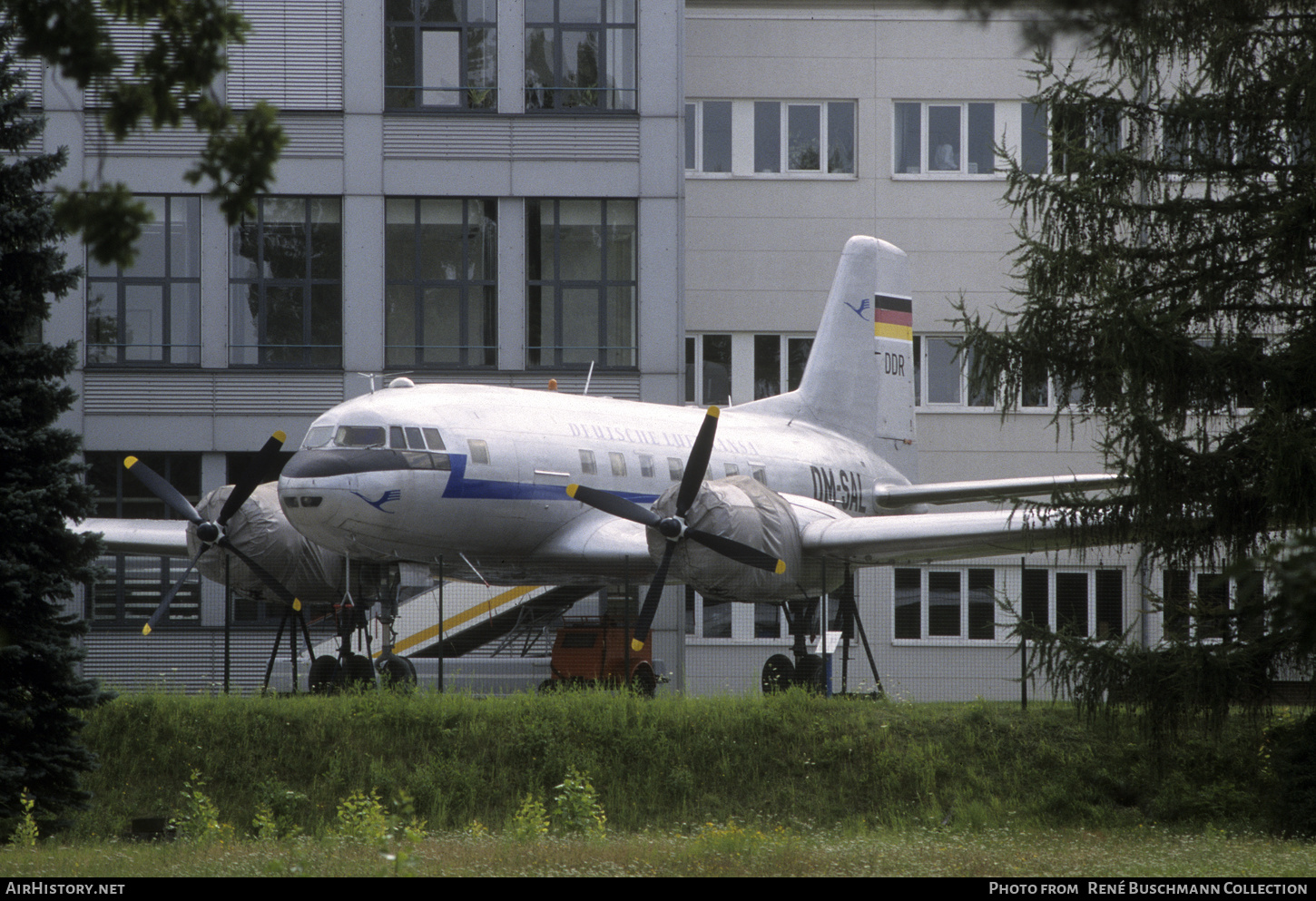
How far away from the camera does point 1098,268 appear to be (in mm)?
12938

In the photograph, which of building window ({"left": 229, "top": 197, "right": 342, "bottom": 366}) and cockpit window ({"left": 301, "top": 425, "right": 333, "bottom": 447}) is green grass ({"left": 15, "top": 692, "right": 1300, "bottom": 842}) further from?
building window ({"left": 229, "top": 197, "right": 342, "bottom": 366})

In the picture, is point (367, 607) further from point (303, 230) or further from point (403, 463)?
point (303, 230)

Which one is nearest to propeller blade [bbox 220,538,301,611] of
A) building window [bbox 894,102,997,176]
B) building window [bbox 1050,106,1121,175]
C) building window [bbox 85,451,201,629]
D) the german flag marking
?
building window [bbox 85,451,201,629]

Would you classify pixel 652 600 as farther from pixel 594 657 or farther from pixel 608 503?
pixel 594 657

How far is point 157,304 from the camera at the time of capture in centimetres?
2520

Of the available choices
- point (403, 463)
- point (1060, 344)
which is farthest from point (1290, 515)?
point (403, 463)

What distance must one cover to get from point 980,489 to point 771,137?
13720mm

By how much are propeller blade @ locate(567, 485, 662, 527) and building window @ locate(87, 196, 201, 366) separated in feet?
36.1

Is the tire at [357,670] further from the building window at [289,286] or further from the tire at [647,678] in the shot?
the building window at [289,286]

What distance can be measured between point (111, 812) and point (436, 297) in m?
13.4

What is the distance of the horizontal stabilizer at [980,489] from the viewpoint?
1336cm

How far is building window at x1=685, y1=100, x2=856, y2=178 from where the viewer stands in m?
30.8

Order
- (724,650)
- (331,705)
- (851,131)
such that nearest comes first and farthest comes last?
(331,705) → (724,650) → (851,131)

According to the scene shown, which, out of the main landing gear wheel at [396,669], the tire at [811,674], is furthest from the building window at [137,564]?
the tire at [811,674]
